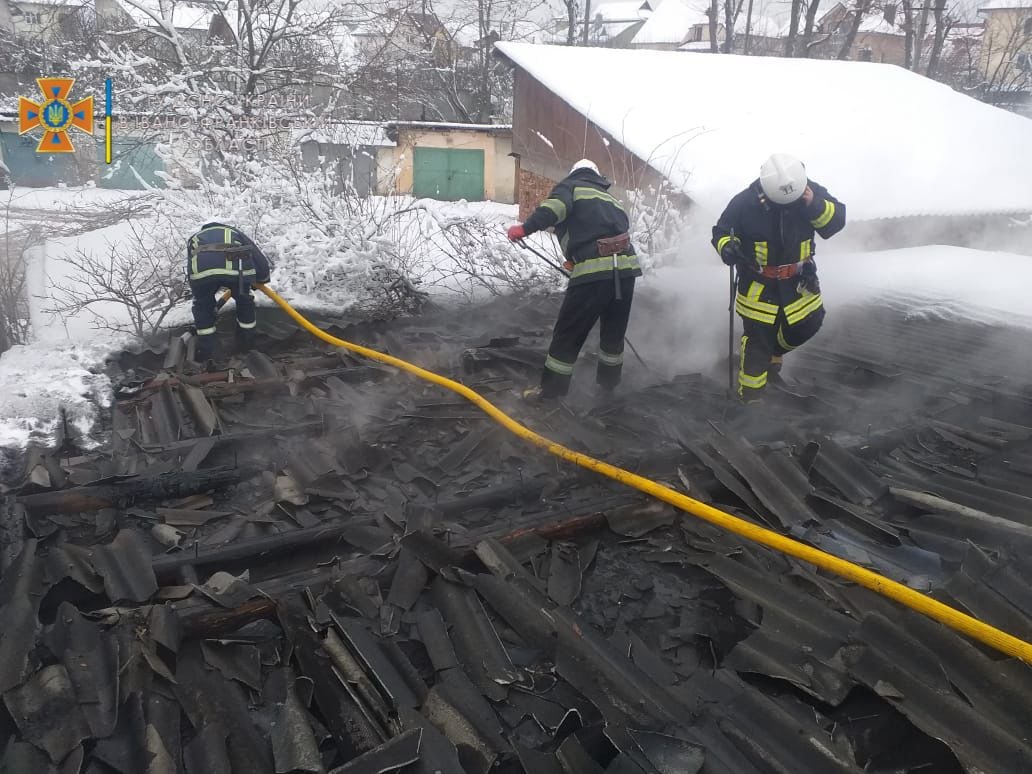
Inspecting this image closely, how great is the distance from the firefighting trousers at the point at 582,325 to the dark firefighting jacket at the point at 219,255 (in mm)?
3157

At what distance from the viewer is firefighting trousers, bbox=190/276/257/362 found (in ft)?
20.0

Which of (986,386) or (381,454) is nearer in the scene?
(381,454)

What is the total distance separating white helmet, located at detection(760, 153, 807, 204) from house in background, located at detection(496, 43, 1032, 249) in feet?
13.9

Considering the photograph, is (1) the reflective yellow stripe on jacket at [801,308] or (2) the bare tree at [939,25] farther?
(2) the bare tree at [939,25]

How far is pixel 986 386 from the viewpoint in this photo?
5668 mm

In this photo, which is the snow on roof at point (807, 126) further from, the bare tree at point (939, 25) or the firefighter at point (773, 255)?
the bare tree at point (939, 25)

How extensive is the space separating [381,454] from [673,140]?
8285mm

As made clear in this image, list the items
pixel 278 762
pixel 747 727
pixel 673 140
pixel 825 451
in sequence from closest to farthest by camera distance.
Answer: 1. pixel 278 762
2. pixel 747 727
3. pixel 825 451
4. pixel 673 140

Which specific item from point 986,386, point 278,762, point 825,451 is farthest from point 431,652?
point 986,386

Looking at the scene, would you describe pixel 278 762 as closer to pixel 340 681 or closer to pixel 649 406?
pixel 340 681

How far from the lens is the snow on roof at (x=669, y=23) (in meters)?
59.4

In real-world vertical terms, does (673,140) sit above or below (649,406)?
above

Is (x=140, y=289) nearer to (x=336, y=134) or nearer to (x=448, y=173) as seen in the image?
(x=336, y=134)

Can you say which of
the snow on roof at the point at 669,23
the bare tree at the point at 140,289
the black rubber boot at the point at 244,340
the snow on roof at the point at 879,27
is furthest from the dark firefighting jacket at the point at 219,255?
the snow on roof at the point at 669,23
